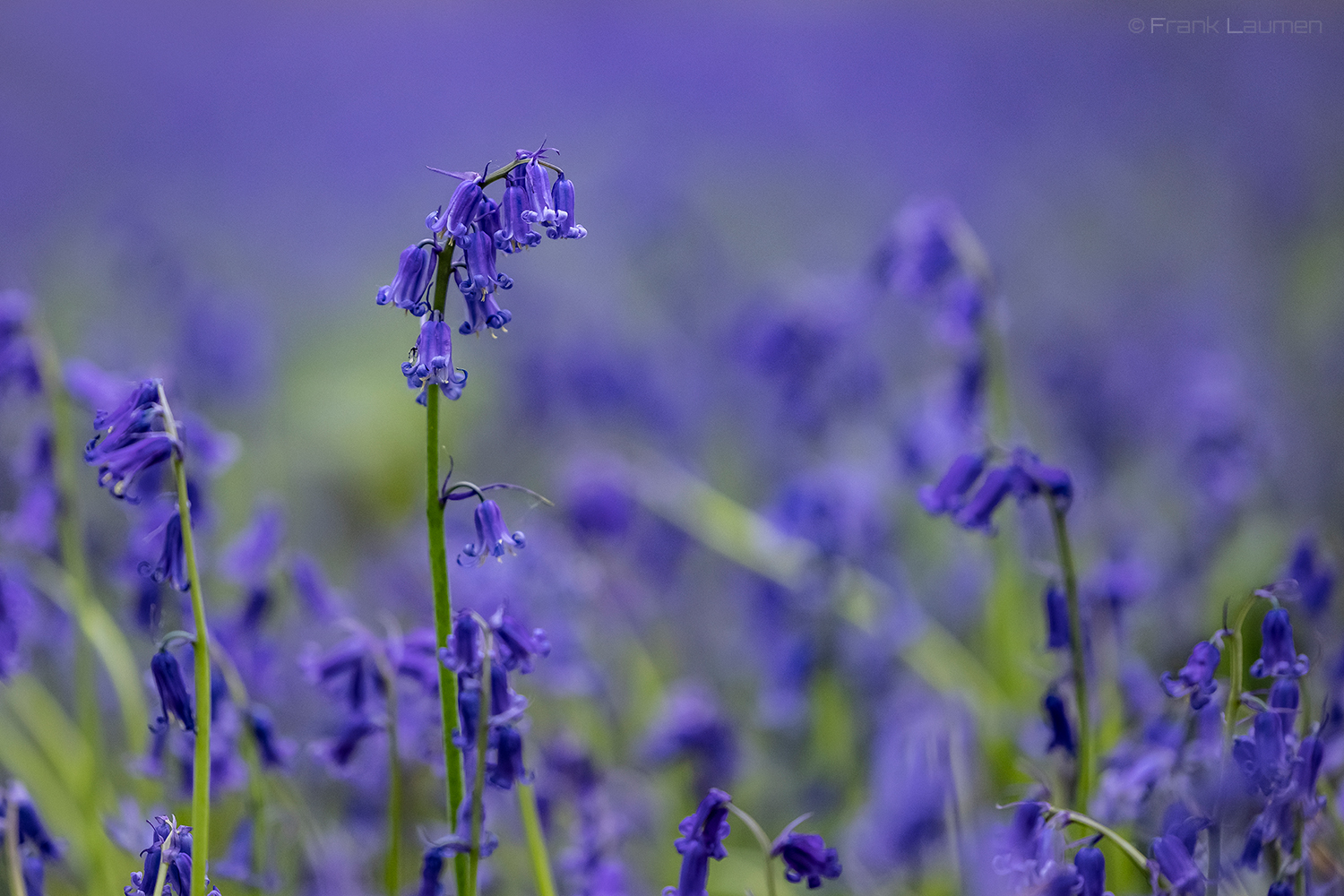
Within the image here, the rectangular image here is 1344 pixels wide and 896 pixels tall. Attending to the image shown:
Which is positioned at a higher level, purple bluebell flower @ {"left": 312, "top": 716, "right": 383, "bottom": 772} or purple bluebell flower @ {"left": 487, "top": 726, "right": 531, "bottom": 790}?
purple bluebell flower @ {"left": 312, "top": 716, "right": 383, "bottom": 772}

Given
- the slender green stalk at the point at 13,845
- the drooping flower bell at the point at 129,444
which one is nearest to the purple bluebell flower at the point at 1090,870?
the drooping flower bell at the point at 129,444

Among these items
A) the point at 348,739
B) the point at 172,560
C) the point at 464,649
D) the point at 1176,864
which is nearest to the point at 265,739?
the point at 348,739

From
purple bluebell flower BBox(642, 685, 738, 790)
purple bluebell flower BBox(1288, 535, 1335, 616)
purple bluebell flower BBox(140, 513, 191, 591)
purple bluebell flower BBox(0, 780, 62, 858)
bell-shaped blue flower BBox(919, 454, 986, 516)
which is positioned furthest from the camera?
purple bluebell flower BBox(642, 685, 738, 790)

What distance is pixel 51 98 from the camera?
7.74m

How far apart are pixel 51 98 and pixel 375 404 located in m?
4.67

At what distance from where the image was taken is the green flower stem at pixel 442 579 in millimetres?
1076

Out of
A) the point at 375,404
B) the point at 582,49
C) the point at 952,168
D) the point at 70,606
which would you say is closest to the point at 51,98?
the point at 582,49

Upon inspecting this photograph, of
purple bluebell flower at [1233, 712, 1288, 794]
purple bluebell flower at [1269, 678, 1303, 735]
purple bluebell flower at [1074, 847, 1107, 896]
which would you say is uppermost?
purple bluebell flower at [1269, 678, 1303, 735]

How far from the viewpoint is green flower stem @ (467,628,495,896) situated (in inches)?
43.0

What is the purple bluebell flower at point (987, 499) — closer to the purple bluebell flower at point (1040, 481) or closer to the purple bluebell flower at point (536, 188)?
the purple bluebell flower at point (1040, 481)

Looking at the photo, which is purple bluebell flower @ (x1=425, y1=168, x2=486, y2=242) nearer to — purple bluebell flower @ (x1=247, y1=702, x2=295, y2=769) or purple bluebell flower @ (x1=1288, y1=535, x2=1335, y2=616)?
purple bluebell flower @ (x1=247, y1=702, x2=295, y2=769)

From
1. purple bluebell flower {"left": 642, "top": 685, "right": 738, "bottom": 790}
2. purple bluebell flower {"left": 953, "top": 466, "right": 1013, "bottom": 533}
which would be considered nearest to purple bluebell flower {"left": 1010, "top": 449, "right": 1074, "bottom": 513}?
purple bluebell flower {"left": 953, "top": 466, "right": 1013, "bottom": 533}

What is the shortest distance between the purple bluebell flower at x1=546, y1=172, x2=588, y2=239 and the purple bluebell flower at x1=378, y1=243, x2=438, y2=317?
12 cm

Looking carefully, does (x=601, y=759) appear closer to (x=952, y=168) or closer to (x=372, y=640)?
(x=372, y=640)
